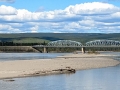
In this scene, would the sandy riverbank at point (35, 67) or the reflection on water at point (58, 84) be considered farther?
the sandy riverbank at point (35, 67)

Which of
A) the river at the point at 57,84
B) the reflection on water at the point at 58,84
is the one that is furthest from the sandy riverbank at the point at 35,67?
the reflection on water at the point at 58,84

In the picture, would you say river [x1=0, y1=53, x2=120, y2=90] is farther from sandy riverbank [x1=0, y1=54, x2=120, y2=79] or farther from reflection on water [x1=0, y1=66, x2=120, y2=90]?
sandy riverbank [x1=0, y1=54, x2=120, y2=79]

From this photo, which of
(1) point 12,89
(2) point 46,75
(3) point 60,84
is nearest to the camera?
(1) point 12,89

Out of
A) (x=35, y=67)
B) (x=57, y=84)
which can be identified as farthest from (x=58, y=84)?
(x=35, y=67)

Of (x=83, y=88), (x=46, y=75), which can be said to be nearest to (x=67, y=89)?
(x=83, y=88)

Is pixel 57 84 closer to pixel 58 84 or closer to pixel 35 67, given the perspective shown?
pixel 58 84

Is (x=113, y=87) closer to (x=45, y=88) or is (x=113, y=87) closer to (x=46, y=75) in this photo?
(x=45, y=88)

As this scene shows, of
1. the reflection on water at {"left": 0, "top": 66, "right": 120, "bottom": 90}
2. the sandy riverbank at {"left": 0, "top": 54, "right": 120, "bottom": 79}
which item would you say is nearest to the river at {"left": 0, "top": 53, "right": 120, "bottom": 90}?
the reflection on water at {"left": 0, "top": 66, "right": 120, "bottom": 90}

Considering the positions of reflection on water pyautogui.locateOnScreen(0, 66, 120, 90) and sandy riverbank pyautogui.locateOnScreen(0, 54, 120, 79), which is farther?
sandy riverbank pyautogui.locateOnScreen(0, 54, 120, 79)

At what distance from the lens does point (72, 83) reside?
135 ft

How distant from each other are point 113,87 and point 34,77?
1113cm

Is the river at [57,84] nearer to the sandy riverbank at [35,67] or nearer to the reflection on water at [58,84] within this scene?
the reflection on water at [58,84]

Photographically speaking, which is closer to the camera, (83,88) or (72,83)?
(83,88)

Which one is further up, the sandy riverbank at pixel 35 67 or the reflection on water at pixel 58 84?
the sandy riverbank at pixel 35 67
